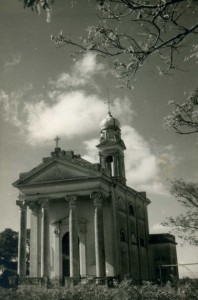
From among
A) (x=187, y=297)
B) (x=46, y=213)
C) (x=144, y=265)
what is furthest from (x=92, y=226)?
(x=187, y=297)

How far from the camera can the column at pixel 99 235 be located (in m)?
27.0

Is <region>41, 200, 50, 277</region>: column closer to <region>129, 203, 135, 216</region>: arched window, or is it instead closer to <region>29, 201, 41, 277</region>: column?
<region>29, 201, 41, 277</region>: column

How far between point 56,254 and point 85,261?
2.68 meters

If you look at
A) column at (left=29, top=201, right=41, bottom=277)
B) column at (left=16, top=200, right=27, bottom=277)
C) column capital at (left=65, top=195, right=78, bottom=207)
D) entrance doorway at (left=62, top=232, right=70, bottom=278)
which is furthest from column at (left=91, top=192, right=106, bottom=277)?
column at (left=16, top=200, right=27, bottom=277)

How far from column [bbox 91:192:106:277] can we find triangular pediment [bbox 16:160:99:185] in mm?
2079

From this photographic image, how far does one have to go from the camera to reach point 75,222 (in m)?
28.4

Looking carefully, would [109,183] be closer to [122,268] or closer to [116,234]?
[116,234]

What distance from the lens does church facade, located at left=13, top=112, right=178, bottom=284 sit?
1121 inches

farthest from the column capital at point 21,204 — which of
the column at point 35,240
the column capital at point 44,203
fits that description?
the column capital at point 44,203

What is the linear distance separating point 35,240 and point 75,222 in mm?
5328

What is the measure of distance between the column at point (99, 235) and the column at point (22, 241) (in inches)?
247

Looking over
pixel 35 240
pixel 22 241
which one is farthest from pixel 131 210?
pixel 22 241

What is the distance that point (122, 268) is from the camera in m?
30.6

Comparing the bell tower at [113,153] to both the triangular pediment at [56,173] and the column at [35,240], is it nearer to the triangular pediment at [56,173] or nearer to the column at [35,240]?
the triangular pediment at [56,173]
